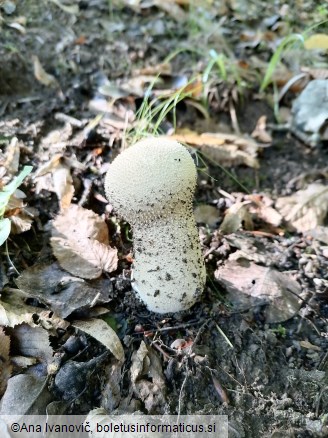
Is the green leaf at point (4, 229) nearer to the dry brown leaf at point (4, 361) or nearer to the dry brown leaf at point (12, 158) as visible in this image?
the dry brown leaf at point (4, 361)

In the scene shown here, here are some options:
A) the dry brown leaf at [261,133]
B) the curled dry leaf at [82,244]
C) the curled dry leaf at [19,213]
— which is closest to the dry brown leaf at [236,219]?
the curled dry leaf at [82,244]

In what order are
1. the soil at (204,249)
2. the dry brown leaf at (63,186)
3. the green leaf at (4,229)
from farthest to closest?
the dry brown leaf at (63,186) → the green leaf at (4,229) → the soil at (204,249)

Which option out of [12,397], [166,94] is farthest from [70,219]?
[166,94]

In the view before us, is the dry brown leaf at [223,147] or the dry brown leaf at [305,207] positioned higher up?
Answer: the dry brown leaf at [223,147]

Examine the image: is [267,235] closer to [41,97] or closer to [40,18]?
[41,97]

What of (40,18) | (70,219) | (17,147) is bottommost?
(70,219)

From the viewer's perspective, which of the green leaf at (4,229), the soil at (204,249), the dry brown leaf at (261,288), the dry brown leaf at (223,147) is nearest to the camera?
the soil at (204,249)

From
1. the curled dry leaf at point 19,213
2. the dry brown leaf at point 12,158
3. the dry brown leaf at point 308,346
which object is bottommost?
the dry brown leaf at point 308,346

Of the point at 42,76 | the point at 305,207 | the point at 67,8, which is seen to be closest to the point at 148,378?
the point at 305,207
